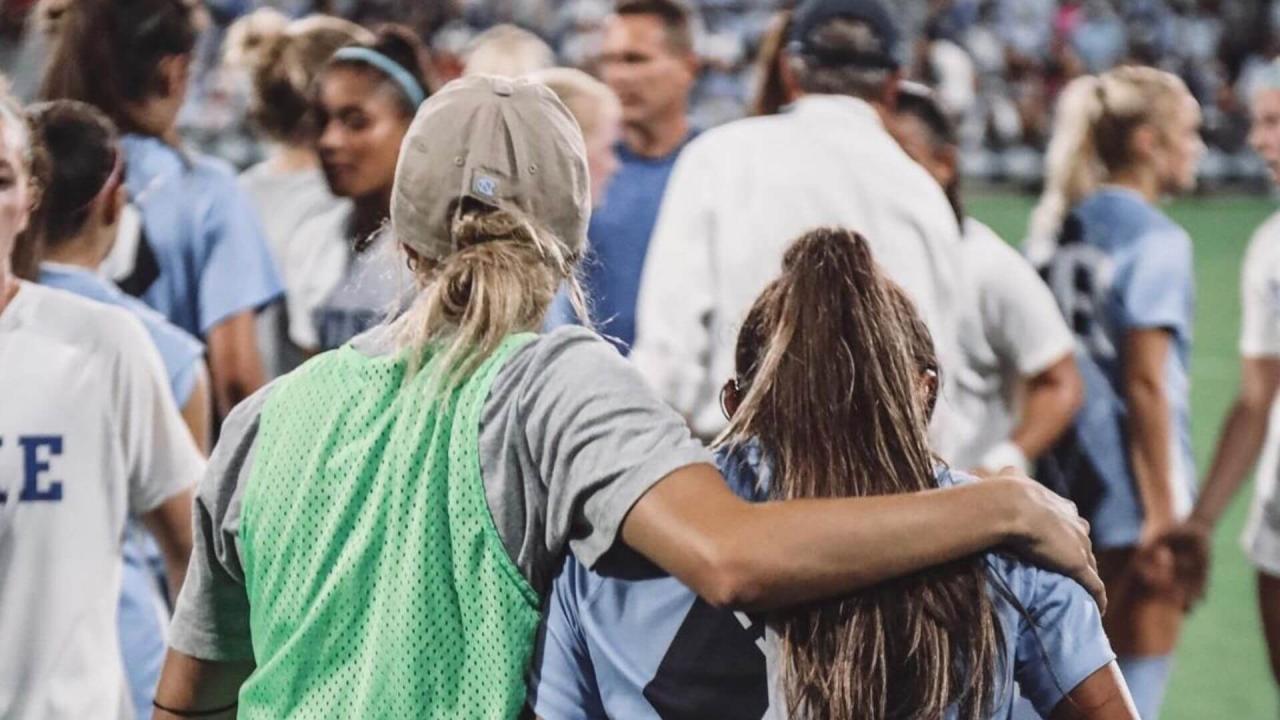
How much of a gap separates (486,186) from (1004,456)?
257cm

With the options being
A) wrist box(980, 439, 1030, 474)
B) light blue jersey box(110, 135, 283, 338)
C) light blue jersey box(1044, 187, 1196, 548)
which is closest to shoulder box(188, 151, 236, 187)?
light blue jersey box(110, 135, 283, 338)

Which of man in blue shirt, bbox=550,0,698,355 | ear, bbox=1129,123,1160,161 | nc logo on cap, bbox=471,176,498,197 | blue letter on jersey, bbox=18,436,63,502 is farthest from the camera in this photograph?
man in blue shirt, bbox=550,0,698,355

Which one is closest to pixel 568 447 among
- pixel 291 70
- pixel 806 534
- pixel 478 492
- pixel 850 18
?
pixel 478 492

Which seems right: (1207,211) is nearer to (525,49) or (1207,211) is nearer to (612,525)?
(525,49)

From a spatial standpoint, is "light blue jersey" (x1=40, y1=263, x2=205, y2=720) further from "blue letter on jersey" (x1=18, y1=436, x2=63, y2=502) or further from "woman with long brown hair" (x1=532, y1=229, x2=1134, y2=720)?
"woman with long brown hair" (x1=532, y1=229, x2=1134, y2=720)

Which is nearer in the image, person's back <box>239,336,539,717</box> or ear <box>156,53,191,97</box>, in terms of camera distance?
person's back <box>239,336,539,717</box>

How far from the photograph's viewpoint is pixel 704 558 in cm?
173

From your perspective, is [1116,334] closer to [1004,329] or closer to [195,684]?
[1004,329]

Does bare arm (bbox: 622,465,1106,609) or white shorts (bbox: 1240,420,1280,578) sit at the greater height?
bare arm (bbox: 622,465,1106,609)

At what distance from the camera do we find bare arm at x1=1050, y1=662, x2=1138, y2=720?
6.20 ft

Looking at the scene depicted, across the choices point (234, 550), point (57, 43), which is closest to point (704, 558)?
point (234, 550)

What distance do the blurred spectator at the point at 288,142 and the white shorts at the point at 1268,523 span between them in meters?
2.38

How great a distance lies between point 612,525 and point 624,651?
0.17 m

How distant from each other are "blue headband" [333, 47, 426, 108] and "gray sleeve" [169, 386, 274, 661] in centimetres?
241
